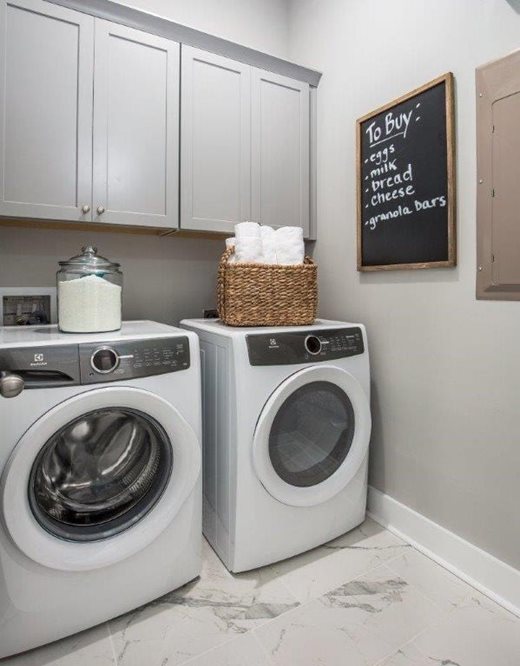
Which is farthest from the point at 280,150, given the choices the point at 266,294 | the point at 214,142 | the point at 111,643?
the point at 111,643

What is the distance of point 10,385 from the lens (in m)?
1.09

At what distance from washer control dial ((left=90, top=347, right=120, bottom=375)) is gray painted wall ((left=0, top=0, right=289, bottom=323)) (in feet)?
2.89

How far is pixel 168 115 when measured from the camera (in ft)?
5.89

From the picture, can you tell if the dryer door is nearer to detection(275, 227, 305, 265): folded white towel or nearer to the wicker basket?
the wicker basket

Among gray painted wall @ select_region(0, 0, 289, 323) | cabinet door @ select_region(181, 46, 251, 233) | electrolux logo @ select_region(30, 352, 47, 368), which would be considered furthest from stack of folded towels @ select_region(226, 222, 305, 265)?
electrolux logo @ select_region(30, 352, 47, 368)

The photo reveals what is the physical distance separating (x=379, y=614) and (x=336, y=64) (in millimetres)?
2432

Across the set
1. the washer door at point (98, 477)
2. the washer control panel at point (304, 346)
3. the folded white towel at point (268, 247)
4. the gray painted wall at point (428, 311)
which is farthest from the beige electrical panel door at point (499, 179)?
the washer door at point (98, 477)

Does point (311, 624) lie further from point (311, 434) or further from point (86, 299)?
point (86, 299)

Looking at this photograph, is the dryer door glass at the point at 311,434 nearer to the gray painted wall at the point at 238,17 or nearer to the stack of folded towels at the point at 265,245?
the stack of folded towels at the point at 265,245

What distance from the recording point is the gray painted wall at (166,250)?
1.88m

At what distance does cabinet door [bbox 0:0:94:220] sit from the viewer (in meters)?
1.52

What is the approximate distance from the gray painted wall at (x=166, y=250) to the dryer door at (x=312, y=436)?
94 cm

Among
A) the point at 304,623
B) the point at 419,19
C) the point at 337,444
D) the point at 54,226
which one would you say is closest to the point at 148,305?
the point at 54,226

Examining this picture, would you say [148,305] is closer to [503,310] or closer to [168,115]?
[168,115]
